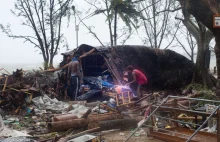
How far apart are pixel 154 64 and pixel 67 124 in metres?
10.2

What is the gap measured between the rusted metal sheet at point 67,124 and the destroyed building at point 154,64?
26.6 ft

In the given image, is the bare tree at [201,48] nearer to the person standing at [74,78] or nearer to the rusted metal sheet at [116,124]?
the person standing at [74,78]

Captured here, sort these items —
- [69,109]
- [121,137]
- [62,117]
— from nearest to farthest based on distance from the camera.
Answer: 1. [121,137]
2. [62,117]
3. [69,109]

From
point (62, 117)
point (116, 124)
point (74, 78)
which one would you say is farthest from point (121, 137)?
point (74, 78)

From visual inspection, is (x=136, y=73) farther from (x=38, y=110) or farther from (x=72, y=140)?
(x=72, y=140)

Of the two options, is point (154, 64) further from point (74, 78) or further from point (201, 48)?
point (74, 78)

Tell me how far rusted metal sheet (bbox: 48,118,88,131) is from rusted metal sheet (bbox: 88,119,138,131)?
322 mm

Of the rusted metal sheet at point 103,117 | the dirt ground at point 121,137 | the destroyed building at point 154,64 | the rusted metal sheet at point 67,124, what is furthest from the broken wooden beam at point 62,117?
the destroyed building at point 154,64

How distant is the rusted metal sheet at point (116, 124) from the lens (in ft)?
24.4

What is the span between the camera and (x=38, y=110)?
1031 centimetres

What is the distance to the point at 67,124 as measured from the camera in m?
7.48

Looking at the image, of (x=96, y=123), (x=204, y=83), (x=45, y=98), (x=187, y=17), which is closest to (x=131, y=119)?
(x=96, y=123)

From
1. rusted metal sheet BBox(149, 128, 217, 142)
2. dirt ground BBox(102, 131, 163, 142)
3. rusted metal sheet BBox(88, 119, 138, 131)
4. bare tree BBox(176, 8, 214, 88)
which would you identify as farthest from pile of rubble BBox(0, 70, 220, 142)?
bare tree BBox(176, 8, 214, 88)

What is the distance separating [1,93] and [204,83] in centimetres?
936
